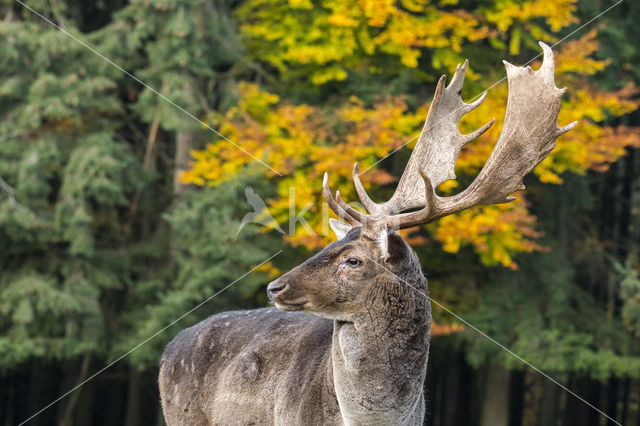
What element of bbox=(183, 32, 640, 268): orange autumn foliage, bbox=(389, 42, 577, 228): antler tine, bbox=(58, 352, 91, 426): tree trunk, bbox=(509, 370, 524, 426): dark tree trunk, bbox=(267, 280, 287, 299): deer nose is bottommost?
bbox=(58, 352, 91, 426): tree trunk

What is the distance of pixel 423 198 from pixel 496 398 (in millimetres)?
10828

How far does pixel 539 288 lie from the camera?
14.5m

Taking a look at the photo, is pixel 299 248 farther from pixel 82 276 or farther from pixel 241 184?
pixel 82 276

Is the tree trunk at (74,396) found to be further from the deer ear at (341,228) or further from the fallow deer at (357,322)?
the deer ear at (341,228)

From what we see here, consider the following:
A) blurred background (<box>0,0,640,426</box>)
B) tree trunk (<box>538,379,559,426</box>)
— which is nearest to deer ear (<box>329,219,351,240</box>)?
blurred background (<box>0,0,640,426</box>)

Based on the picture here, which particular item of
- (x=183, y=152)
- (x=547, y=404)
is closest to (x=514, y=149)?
(x=183, y=152)

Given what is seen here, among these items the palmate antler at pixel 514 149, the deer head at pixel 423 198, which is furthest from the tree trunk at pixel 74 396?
the palmate antler at pixel 514 149

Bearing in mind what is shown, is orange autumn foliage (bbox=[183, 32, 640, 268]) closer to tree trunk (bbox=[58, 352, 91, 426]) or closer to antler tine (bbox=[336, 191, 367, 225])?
tree trunk (bbox=[58, 352, 91, 426])

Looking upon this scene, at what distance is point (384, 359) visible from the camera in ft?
13.6

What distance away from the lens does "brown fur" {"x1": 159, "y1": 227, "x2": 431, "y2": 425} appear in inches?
163

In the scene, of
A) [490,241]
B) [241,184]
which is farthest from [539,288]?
[241,184]

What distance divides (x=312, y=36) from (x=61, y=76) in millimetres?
3961

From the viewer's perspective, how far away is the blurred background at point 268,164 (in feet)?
39.2

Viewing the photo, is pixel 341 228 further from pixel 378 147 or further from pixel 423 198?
pixel 378 147
